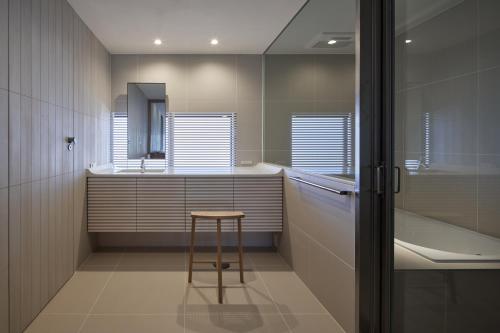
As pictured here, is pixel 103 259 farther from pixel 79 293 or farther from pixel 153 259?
pixel 79 293

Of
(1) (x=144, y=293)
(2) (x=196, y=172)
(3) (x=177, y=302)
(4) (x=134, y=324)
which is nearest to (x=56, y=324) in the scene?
(4) (x=134, y=324)

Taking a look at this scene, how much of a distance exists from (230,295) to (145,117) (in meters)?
2.58

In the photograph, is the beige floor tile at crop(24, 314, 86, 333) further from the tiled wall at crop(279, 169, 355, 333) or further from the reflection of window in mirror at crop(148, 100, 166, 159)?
the reflection of window in mirror at crop(148, 100, 166, 159)

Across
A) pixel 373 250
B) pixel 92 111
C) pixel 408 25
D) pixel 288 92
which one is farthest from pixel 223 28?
pixel 373 250

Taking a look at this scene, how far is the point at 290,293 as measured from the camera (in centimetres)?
304

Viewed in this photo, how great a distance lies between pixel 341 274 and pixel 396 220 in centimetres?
65

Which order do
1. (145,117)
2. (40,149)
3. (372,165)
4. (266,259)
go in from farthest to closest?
(145,117) → (266,259) → (40,149) → (372,165)

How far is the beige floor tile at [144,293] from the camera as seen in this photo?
107 inches

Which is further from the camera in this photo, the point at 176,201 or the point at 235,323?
Result: the point at 176,201

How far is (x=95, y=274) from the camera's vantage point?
3465 mm

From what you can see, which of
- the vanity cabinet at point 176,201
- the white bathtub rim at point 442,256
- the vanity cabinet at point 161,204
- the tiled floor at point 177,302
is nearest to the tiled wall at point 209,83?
the vanity cabinet at point 176,201

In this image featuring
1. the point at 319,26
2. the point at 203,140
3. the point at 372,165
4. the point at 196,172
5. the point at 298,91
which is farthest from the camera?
the point at 203,140

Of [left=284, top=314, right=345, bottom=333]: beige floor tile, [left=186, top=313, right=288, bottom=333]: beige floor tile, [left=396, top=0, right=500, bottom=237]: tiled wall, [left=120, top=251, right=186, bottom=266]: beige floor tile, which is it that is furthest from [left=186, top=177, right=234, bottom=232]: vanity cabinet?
[left=396, top=0, right=500, bottom=237]: tiled wall

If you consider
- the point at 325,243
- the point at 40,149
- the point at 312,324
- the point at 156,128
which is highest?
the point at 156,128
